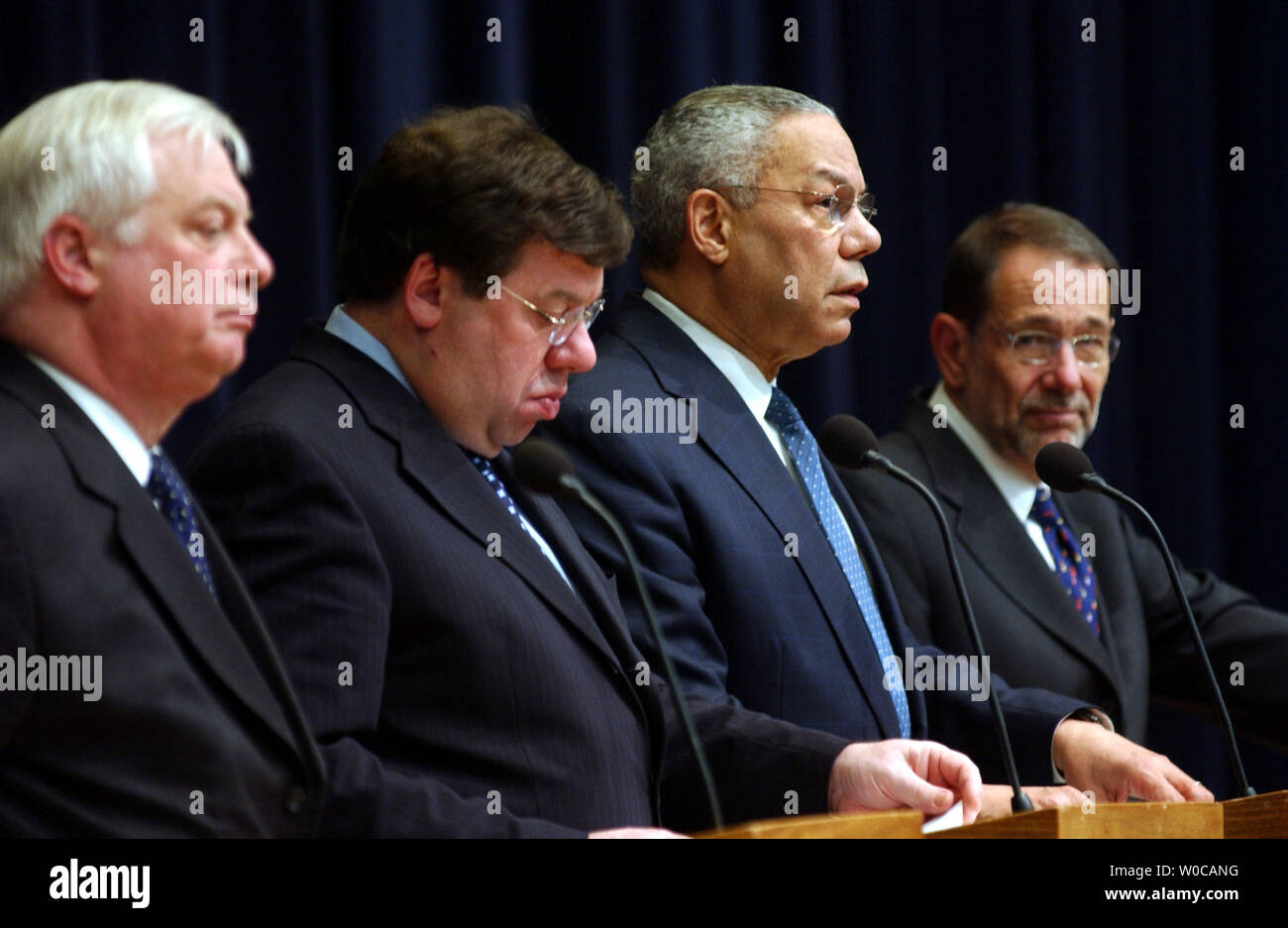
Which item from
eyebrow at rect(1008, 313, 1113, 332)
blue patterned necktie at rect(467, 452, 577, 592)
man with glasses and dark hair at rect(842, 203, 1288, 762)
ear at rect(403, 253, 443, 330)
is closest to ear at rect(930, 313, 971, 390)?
man with glasses and dark hair at rect(842, 203, 1288, 762)

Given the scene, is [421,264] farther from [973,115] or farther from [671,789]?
[973,115]

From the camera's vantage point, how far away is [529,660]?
1.96m

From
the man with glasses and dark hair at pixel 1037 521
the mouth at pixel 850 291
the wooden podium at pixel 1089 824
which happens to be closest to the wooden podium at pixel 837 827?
the wooden podium at pixel 1089 824

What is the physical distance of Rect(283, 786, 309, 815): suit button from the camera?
161 centimetres

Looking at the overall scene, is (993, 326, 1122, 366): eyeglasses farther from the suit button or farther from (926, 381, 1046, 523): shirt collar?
the suit button

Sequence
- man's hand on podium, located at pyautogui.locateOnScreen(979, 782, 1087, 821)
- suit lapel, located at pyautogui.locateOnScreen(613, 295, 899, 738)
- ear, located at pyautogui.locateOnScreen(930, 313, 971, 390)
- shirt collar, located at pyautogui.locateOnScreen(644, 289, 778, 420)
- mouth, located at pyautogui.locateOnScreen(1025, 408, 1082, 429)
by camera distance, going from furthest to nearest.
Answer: ear, located at pyautogui.locateOnScreen(930, 313, 971, 390)
mouth, located at pyautogui.locateOnScreen(1025, 408, 1082, 429)
shirt collar, located at pyautogui.locateOnScreen(644, 289, 778, 420)
suit lapel, located at pyautogui.locateOnScreen(613, 295, 899, 738)
man's hand on podium, located at pyautogui.locateOnScreen(979, 782, 1087, 821)

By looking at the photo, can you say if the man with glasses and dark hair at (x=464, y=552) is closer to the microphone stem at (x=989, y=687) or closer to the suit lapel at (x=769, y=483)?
the microphone stem at (x=989, y=687)

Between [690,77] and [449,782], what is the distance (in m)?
1.83

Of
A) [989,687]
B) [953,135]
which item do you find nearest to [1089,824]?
[989,687]

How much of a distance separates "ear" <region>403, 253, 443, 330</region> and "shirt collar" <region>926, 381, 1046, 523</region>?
1510 mm

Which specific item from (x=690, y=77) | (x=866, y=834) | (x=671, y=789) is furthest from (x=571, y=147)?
(x=866, y=834)

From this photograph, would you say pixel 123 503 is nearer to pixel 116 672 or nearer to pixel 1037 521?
pixel 116 672

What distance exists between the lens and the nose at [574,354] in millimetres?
2227
